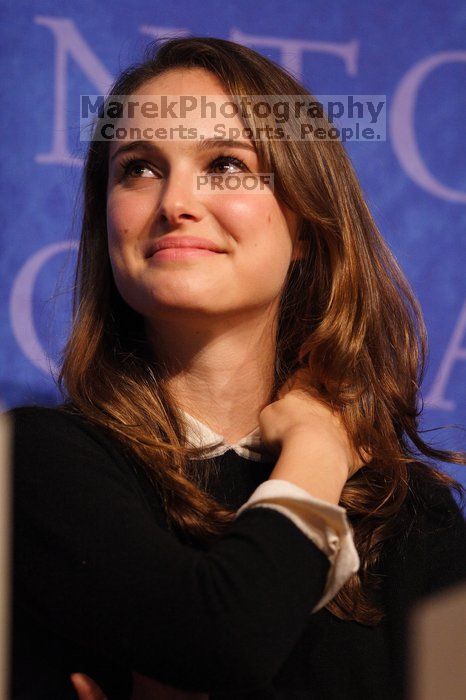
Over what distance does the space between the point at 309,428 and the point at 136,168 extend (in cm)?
48

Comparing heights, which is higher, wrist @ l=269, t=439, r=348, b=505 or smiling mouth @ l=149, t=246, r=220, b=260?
smiling mouth @ l=149, t=246, r=220, b=260

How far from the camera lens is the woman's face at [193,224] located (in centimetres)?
130

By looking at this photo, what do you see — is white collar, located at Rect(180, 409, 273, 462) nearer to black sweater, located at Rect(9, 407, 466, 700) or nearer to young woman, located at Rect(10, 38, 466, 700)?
young woman, located at Rect(10, 38, 466, 700)

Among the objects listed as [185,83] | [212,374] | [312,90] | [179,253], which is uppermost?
[312,90]

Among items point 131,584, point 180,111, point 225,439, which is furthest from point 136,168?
point 131,584

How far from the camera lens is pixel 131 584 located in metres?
0.99

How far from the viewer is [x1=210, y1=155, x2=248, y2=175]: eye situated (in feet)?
4.47

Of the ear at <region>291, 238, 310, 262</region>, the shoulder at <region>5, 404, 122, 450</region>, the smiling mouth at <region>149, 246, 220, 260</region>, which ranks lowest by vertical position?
the shoulder at <region>5, 404, 122, 450</region>

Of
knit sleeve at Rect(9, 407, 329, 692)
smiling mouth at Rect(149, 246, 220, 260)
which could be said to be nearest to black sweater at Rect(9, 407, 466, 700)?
knit sleeve at Rect(9, 407, 329, 692)

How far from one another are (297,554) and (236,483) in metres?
0.34

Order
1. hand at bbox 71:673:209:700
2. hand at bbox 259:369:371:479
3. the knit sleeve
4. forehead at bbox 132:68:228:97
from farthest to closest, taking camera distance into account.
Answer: forehead at bbox 132:68:228:97 → hand at bbox 259:369:371:479 → hand at bbox 71:673:209:700 → the knit sleeve

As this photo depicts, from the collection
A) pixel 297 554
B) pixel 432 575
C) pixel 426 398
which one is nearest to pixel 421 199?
pixel 426 398

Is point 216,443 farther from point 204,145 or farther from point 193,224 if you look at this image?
point 204,145

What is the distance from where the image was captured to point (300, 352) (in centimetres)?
149
